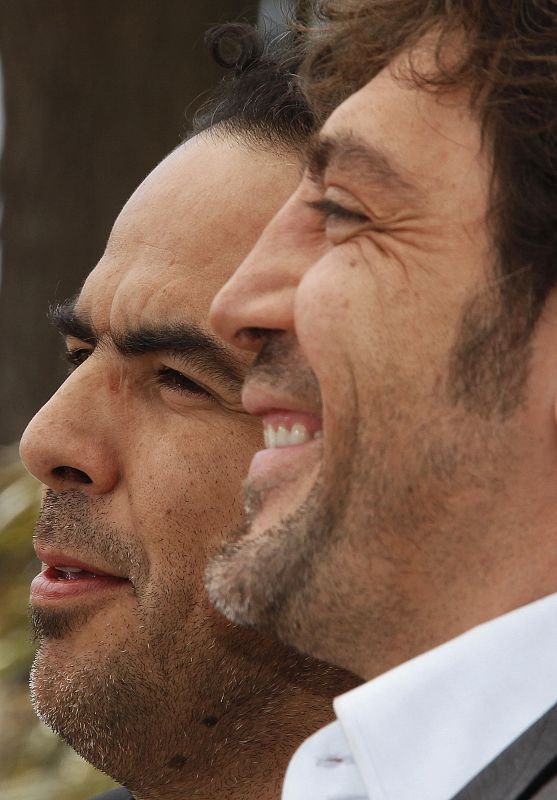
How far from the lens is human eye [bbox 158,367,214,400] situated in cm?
288

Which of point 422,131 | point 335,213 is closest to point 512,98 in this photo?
point 422,131

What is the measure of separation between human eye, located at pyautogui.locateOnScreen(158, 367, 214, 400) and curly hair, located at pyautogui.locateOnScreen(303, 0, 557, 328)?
815mm

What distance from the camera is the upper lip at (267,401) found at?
2361 mm

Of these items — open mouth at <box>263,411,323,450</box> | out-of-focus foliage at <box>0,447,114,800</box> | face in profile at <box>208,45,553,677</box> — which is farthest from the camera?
out-of-focus foliage at <box>0,447,114,800</box>

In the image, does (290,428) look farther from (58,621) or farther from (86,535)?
(58,621)

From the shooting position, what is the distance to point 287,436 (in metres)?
2.40

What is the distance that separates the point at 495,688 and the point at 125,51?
409 cm

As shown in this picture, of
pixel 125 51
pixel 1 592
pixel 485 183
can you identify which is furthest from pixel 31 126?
pixel 485 183

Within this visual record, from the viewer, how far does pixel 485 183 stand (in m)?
2.18

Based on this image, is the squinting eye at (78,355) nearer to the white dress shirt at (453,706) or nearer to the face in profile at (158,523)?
the face in profile at (158,523)

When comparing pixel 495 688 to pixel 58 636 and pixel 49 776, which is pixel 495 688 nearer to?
pixel 58 636

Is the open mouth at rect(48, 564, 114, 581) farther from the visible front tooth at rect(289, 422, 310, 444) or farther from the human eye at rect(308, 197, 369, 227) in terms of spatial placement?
the human eye at rect(308, 197, 369, 227)

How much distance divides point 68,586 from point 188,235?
797 millimetres

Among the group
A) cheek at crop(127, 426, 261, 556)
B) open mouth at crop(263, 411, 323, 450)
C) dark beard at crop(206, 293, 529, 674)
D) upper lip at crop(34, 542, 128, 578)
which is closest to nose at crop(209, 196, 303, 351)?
open mouth at crop(263, 411, 323, 450)
